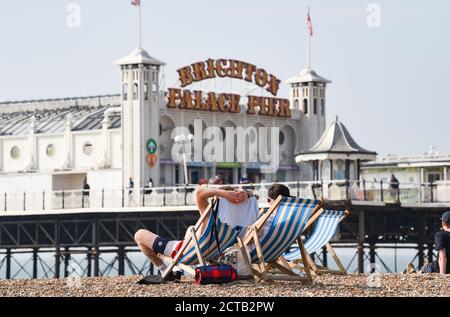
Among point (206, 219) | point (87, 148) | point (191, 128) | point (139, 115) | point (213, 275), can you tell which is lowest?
point (213, 275)

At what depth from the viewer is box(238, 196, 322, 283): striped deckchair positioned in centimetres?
1805

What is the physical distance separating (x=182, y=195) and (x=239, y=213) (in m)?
31.3

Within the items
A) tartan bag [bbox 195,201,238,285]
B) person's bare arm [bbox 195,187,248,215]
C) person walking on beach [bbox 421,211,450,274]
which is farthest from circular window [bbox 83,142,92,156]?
tartan bag [bbox 195,201,238,285]

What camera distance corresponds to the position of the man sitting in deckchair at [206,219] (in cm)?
1770

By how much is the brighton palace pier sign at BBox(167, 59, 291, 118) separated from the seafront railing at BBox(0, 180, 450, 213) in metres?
4.05

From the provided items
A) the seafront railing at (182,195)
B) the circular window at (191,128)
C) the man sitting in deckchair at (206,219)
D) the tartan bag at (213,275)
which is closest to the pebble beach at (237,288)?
the tartan bag at (213,275)

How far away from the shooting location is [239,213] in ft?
59.5

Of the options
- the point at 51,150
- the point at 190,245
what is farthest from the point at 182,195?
the point at 190,245

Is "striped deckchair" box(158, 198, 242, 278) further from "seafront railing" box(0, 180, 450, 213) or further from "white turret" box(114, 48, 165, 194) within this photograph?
"white turret" box(114, 48, 165, 194)

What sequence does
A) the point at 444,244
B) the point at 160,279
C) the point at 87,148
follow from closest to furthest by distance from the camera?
the point at 160,279 < the point at 444,244 < the point at 87,148

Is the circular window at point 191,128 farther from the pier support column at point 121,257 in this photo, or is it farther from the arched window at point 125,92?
the pier support column at point 121,257

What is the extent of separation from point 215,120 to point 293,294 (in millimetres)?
40439

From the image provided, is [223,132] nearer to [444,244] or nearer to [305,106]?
[305,106]
